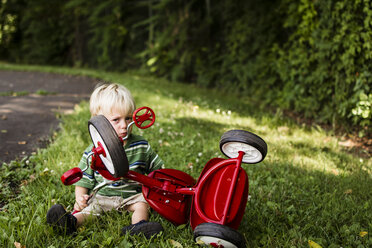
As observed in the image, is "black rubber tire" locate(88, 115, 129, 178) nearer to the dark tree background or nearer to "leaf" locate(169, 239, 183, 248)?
"leaf" locate(169, 239, 183, 248)

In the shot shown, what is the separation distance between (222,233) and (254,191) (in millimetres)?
1053

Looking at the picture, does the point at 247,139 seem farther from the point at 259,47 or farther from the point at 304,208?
the point at 259,47

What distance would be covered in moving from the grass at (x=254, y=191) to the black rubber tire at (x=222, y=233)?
0.70 feet

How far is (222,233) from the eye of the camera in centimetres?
177

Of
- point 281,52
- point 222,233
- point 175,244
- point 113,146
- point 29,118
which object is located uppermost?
point 281,52

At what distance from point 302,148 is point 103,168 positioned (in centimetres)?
263

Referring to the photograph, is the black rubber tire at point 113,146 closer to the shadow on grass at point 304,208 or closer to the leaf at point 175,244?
the leaf at point 175,244

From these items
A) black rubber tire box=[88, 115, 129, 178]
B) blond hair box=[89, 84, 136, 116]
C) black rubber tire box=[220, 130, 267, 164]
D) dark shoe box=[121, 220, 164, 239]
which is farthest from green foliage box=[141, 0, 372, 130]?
black rubber tire box=[88, 115, 129, 178]

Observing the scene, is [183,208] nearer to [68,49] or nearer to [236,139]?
[236,139]

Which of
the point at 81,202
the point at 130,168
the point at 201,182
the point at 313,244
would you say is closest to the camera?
the point at 313,244

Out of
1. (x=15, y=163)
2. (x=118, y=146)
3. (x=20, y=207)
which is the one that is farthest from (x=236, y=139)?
(x=15, y=163)

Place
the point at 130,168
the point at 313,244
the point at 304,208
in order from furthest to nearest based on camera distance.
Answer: the point at 304,208 < the point at 130,168 < the point at 313,244

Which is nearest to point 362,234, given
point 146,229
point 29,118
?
point 146,229

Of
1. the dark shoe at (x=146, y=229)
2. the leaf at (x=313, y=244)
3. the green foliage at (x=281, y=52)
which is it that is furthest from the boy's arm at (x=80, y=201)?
the green foliage at (x=281, y=52)
